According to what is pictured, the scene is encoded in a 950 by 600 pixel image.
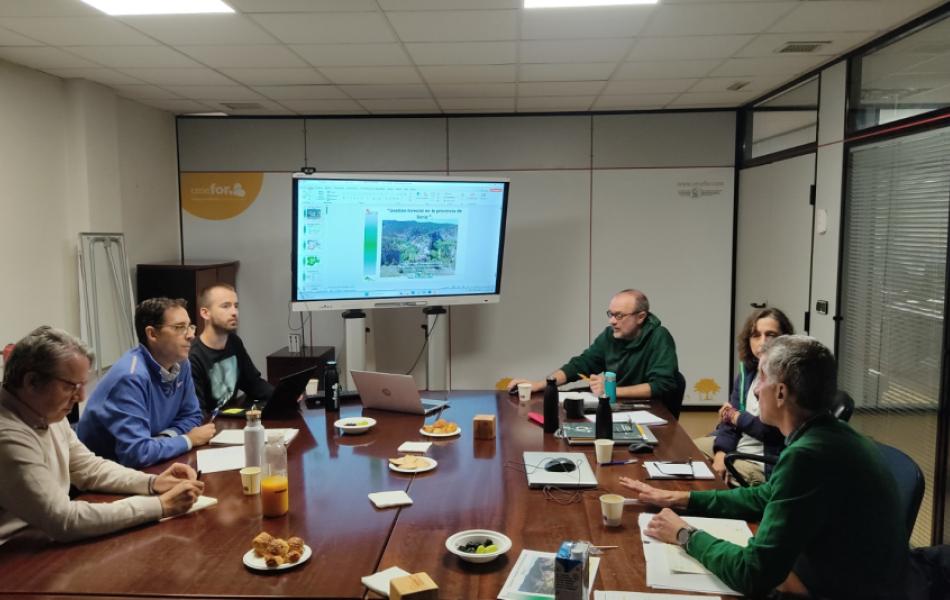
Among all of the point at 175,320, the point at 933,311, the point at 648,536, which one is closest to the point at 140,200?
the point at 175,320

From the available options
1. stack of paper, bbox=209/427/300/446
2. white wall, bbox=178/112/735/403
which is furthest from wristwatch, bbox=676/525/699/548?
white wall, bbox=178/112/735/403

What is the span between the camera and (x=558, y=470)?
235 cm

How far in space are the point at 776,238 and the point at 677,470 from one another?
3.26 m

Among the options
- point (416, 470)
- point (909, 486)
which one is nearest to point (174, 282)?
point (416, 470)

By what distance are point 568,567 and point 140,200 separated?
196 inches

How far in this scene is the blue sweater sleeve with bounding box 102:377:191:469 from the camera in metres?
2.43

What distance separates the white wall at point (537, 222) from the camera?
581 cm

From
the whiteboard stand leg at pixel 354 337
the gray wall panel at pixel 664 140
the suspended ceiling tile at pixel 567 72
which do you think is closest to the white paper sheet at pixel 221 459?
the whiteboard stand leg at pixel 354 337

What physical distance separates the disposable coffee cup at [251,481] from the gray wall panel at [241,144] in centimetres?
418

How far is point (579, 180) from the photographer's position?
5844 mm

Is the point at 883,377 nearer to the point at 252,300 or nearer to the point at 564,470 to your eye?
the point at 564,470

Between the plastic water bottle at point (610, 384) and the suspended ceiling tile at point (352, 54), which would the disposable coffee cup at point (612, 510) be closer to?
the plastic water bottle at point (610, 384)

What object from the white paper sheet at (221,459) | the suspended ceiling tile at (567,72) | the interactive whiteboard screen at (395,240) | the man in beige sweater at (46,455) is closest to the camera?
the man in beige sweater at (46,455)

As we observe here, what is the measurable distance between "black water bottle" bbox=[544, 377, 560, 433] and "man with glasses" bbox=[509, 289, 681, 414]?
1.95ft
